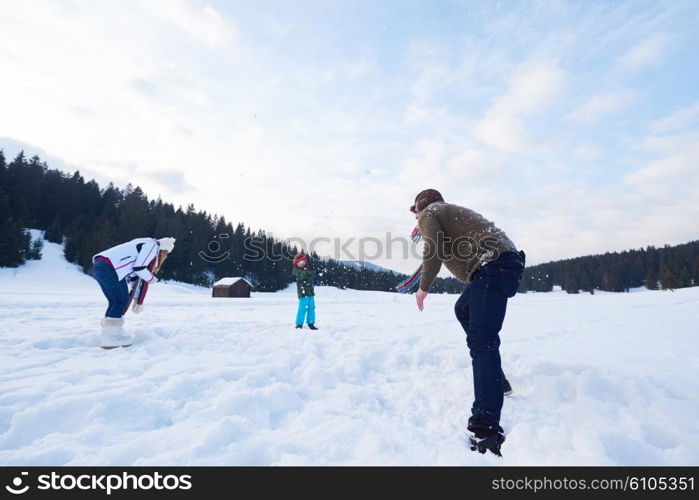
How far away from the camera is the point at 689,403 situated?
106 inches

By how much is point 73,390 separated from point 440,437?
9.59 feet

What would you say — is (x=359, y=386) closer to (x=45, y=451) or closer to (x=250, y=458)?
(x=250, y=458)

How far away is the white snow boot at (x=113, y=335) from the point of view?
4.47 metres

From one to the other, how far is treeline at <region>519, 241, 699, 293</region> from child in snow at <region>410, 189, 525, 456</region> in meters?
88.1

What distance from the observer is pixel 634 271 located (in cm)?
8156

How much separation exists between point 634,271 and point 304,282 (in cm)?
10353

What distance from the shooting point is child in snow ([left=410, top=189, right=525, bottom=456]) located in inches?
90.1

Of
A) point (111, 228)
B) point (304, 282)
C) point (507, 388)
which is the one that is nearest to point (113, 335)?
point (304, 282)

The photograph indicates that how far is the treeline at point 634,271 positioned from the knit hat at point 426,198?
88050 mm

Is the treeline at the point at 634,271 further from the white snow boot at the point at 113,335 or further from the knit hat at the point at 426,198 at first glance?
the white snow boot at the point at 113,335

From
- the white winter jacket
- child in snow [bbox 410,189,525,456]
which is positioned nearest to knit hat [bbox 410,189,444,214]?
child in snow [bbox 410,189,525,456]

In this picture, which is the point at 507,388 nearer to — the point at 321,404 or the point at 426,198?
the point at 321,404

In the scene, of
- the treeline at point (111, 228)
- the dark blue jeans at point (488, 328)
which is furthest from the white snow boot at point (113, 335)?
the treeline at point (111, 228)

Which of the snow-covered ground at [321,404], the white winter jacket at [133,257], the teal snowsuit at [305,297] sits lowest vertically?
the snow-covered ground at [321,404]
